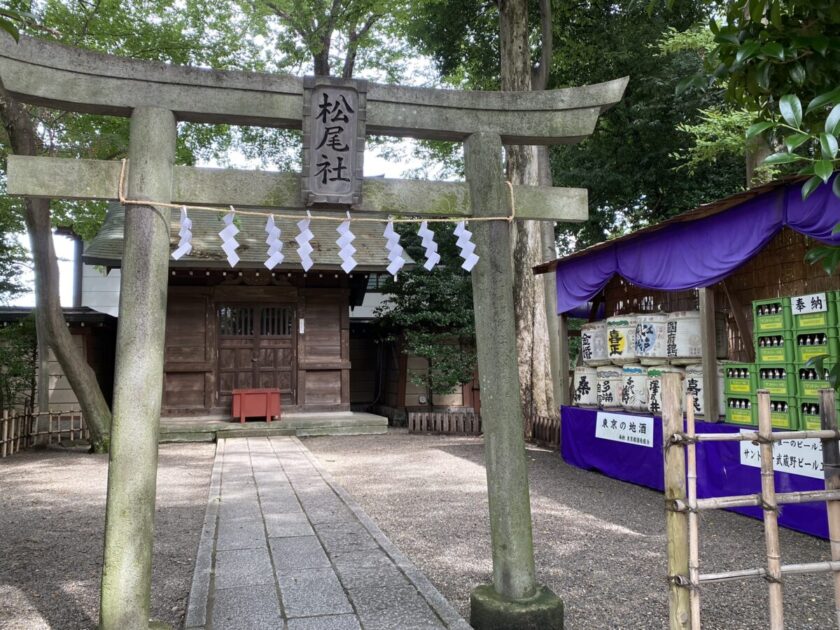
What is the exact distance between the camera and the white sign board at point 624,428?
764 centimetres

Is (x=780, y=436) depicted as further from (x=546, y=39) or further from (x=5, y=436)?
(x=5, y=436)

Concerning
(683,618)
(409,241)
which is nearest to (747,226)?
(683,618)

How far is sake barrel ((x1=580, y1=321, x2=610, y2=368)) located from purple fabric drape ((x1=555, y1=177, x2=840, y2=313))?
0.51 m

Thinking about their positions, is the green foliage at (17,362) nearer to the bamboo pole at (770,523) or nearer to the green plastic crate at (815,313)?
the green plastic crate at (815,313)

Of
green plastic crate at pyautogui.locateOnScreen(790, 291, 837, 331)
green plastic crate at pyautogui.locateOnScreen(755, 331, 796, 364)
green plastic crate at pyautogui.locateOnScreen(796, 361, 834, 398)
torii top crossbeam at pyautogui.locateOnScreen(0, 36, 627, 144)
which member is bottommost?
green plastic crate at pyautogui.locateOnScreen(796, 361, 834, 398)

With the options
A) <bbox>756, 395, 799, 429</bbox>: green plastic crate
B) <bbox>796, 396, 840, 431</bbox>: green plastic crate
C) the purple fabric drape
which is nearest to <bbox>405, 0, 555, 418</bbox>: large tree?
the purple fabric drape

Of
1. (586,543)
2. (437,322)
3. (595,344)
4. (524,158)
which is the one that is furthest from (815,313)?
(437,322)

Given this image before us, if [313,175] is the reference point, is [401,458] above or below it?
below

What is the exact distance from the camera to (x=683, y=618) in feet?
9.26

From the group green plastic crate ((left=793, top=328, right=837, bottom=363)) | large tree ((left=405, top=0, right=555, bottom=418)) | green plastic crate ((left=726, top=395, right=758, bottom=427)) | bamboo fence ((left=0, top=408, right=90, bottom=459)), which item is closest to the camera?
green plastic crate ((left=793, top=328, right=837, bottom=363))

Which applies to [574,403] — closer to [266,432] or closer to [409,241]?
[266,432]

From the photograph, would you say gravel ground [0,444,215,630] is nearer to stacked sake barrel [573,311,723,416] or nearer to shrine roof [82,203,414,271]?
shrine roof [82,203,414,271]

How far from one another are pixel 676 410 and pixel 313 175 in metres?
2.26

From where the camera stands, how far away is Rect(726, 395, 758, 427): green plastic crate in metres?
6.24
